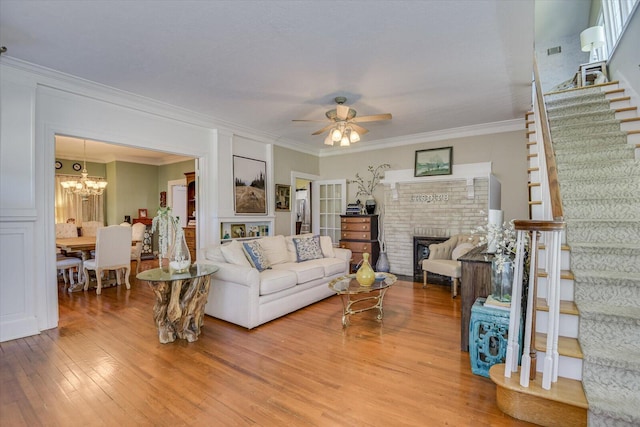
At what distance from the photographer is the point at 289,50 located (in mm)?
2822

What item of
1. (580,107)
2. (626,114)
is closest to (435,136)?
(580,107)

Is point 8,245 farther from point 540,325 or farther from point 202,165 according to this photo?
point 540,325

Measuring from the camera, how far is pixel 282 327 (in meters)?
3.27

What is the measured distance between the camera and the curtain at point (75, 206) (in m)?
7.29

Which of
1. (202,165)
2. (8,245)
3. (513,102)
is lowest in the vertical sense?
(8,245)

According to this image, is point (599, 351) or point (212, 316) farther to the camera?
point (212, 316)

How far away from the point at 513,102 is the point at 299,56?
3.09 meters

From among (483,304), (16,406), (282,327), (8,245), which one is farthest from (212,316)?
(483,304)

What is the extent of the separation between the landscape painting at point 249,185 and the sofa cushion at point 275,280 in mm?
1895

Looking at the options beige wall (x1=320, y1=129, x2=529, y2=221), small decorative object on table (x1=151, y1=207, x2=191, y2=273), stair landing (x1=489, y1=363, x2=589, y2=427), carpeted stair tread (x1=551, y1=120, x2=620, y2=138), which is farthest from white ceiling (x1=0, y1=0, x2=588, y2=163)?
stair landing (x1=489, y1=363, x2=589, y2=427)

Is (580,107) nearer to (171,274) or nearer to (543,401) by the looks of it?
(543,401)

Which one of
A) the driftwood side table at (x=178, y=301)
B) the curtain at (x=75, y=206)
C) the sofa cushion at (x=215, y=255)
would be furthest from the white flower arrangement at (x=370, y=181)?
the curtain at (x=75, y=206)

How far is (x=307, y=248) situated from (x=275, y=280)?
1277 millimetres

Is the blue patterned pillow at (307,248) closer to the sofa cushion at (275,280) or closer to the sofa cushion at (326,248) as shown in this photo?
the sofa cushion at (326,248)
